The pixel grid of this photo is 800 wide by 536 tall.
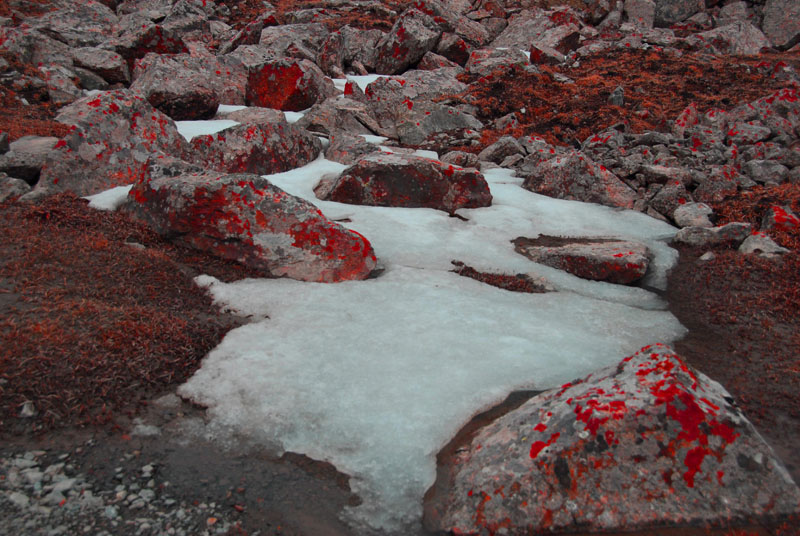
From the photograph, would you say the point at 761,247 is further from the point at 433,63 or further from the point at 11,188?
the point at 433,63

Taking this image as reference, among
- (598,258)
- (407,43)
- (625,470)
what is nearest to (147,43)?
(407,43)

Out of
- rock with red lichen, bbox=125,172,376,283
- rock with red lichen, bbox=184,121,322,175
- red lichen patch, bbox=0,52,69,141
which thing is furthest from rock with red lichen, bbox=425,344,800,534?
red lichen patch, bbox=0,52,69,141

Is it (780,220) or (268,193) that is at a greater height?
(780,220)

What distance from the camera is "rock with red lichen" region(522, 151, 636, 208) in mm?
13945

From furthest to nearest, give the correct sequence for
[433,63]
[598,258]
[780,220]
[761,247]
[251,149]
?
[433,63], [251,149], [780,220], [761,247], [598,258]

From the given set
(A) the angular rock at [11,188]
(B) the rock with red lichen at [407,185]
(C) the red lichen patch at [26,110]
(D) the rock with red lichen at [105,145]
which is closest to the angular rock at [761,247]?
(B) the rock with red lichen at [407,185]

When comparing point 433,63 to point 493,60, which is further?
point 433,63

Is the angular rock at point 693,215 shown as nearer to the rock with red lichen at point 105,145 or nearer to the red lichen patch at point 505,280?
the red lichen patch at point 505,280

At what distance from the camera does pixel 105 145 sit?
1162 centimetres

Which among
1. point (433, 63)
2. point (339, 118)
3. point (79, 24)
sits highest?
point (433, 63)

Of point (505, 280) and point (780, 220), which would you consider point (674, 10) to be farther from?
point (505, 280)

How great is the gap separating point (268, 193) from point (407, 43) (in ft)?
75.4

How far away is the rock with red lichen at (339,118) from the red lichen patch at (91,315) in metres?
10.9

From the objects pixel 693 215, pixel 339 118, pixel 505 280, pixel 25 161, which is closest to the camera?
pixel 505 280
